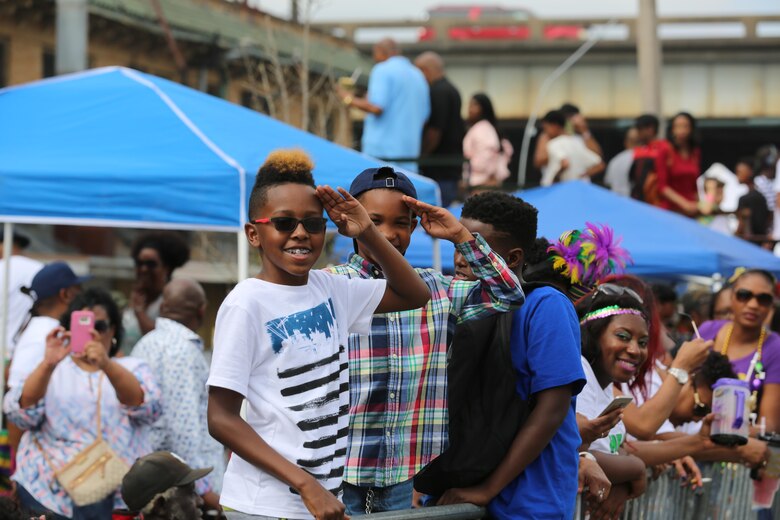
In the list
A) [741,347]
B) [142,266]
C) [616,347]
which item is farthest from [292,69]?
[616,347]

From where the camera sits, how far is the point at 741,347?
818 centimetres

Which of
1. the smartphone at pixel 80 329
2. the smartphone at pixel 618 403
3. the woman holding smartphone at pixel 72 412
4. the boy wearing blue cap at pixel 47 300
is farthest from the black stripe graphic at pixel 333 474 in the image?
the boy wearing blue cap at pixel 47 300

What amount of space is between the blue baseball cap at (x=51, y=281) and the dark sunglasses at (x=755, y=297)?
156 inches

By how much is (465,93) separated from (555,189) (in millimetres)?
27039

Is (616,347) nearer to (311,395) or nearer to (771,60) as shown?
(311,395)

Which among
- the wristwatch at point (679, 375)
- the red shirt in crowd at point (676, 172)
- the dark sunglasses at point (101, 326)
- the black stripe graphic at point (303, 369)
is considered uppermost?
the red shirt in crowd at point (676, 172)

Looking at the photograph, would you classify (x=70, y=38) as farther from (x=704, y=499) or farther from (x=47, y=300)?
(x=704, y=499)

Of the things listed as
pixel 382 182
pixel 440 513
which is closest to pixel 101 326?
pixel 382 182

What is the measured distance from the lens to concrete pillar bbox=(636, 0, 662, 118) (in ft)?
70.3

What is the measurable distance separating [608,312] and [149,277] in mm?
4484

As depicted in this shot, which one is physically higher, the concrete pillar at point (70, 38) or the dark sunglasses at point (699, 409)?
the concrete pillar at point (70, 38)

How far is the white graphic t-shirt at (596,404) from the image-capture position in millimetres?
5254

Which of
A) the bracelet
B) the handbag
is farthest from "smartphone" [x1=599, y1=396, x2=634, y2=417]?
the handbag

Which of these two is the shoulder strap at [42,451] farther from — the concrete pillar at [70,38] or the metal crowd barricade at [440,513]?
the concrete pillar at [70,38]
